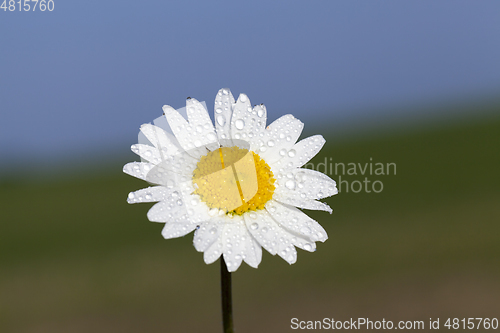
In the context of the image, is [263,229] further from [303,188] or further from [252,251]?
[303,188]

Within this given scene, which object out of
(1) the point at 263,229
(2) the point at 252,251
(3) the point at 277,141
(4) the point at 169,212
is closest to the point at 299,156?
(3) the point at 277,141

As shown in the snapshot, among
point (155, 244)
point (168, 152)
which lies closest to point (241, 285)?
point (155, 244)

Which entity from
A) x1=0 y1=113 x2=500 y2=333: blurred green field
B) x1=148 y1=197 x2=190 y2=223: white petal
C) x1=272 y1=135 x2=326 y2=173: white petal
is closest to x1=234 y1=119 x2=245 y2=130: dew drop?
x1=272 y1=135 x2=326 y2=173: white petal

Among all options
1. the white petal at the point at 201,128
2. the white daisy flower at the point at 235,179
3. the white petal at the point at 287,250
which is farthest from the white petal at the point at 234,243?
the white petal at the point at 201,128

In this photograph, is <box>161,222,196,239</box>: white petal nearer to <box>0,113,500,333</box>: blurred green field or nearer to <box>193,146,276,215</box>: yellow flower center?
<box>193,146,276,215</box>: yellow flower center

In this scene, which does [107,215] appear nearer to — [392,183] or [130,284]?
[130,284]

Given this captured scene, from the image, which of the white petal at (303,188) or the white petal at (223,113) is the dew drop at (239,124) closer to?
the white petal at (223,113)
